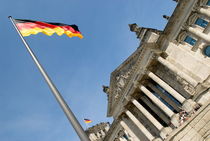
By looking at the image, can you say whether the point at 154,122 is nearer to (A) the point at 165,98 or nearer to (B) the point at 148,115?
(B) the point at 148,115

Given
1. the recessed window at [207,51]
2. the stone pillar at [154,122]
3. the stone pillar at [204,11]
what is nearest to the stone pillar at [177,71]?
the recessed window at [207,51]

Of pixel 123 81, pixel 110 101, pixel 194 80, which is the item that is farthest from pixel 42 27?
pixel 110 101

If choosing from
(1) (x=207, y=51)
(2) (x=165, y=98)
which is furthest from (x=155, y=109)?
(1) (x=207, y=51)

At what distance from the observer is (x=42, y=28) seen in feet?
60.4

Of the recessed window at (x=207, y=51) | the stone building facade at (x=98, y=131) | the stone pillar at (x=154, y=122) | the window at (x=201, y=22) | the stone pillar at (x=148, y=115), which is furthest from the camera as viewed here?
the stone building facade at (x=98, y=131)

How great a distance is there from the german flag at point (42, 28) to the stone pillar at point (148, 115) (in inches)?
793

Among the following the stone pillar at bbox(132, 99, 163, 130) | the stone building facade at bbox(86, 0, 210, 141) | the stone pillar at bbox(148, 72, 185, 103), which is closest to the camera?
the stone building facade at bbox(86, 0, 210, 141)

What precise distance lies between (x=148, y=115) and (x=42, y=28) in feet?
74.8

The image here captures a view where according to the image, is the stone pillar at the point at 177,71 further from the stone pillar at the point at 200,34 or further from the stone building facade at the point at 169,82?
the stone pillar at the point at 200,34

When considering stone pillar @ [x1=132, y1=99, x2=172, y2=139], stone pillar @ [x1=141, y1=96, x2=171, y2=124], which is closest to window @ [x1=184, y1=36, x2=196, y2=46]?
stone pillar @ [x1=141, y1=96, x2=171, y2=124]

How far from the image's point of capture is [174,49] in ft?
111

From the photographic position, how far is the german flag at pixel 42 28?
1809 cm

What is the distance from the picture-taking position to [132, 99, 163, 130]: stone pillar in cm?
3353

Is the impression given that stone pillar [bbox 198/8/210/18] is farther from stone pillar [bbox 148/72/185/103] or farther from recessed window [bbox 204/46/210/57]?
stone pillar [bbox 148/72/185/103]
